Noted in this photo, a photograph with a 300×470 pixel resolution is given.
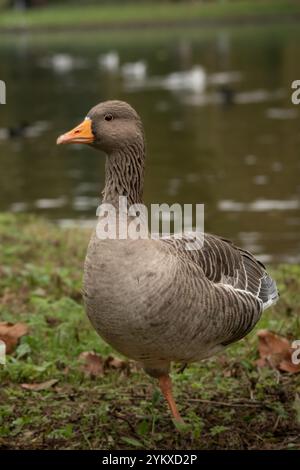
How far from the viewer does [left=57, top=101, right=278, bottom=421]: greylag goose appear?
146 inches

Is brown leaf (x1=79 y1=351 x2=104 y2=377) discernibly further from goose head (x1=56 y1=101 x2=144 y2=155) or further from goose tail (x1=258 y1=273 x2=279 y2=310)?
goose head (x1=56 y1=101 x2=144 y2=155)

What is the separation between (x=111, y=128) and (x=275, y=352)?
73.8 inches

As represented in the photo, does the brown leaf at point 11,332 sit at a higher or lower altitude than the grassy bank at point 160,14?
lower

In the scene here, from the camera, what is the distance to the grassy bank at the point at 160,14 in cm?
5675

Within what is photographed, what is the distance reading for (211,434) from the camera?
13.7ft

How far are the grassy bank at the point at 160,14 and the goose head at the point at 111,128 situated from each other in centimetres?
5394

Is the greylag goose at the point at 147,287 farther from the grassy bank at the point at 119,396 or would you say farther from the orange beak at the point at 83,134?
the grassy bank at the point at 119,396

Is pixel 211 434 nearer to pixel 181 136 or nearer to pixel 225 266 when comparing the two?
pixel 225 266

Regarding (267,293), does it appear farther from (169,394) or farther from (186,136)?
(186,136)

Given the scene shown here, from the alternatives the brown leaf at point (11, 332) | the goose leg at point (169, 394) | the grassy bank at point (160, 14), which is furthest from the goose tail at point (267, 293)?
the grassy bank at point (160, 14)

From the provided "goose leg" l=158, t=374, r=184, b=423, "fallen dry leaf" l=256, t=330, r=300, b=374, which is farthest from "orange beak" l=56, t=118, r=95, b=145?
"fallen dry leaf" l=256, t=330, r=300, b=374

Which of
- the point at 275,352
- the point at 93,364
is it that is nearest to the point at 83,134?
the point at 93,364

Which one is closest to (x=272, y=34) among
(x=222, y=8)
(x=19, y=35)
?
(x=222, y=8)

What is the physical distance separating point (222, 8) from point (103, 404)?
55.8 metres
